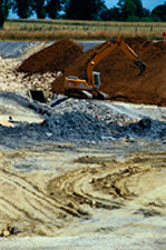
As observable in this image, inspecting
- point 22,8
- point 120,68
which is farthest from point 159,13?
point 120,68

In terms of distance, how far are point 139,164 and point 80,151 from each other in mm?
2248

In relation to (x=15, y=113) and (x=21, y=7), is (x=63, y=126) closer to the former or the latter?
(x=15, y=113)

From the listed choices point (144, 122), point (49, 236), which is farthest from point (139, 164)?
point (49, 236)

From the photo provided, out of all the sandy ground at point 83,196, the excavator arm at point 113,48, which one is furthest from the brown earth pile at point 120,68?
the sandy ground at point 83,196

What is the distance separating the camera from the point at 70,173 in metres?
11.6

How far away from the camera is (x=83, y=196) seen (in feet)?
32.1

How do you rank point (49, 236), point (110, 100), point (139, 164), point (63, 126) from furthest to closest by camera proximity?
point (110, 100) → point (63, 126) → point (139, 164) → point (49, 236)

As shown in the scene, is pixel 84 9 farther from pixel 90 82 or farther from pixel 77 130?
pixel 77 130

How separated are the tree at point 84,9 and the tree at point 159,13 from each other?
1152 centimetres

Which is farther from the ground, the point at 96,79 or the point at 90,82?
the point at 96,79

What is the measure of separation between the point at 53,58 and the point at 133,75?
7.95m

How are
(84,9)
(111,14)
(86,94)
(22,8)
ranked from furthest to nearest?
(111,14)
(84,9)
(22,8)
(86,94)

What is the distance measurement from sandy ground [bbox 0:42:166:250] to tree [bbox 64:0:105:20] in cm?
7197

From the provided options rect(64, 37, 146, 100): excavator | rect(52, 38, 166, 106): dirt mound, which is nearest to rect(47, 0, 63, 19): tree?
rect(52, 38, 166, 106): dirt mound
